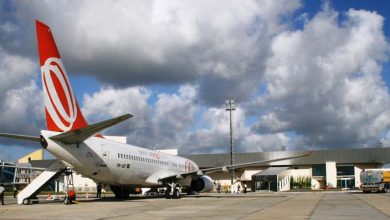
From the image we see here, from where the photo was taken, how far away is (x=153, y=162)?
37000mm

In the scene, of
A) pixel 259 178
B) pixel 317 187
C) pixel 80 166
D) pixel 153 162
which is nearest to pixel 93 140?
pixel 80 166

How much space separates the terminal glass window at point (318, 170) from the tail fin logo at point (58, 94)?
6557cm

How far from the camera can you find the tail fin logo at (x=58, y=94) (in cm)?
2573

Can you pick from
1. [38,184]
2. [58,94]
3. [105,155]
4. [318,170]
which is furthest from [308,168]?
[58,94]

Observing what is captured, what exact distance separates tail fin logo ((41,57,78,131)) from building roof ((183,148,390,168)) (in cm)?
6343

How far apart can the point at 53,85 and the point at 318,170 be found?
223ft

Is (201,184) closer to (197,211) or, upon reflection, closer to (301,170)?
(197,211)

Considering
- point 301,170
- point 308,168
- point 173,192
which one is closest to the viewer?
point 173,192

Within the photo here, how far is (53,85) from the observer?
2594cm

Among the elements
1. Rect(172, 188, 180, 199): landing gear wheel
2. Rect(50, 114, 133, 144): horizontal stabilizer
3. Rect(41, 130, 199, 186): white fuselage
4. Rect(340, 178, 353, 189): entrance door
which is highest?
Rect(50, 114, 133, 144): horizontal stabilizer

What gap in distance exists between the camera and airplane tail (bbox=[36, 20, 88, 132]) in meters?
25.6

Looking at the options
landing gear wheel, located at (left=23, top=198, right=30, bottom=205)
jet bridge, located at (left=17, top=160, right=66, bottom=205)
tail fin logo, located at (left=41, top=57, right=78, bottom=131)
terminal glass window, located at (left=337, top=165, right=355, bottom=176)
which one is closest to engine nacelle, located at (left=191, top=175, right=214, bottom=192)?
jet bridge, located at (left=17, top=160, right=66, bottom=205)

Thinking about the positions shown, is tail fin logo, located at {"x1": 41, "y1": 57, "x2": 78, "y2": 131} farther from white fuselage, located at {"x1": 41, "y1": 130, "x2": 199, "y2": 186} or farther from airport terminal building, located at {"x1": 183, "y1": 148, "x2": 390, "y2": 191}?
airport terminal building, located at {"x1": 183, "y1": 148, "x2": 390, "y2": 191}

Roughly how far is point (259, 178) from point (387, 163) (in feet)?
82.3
